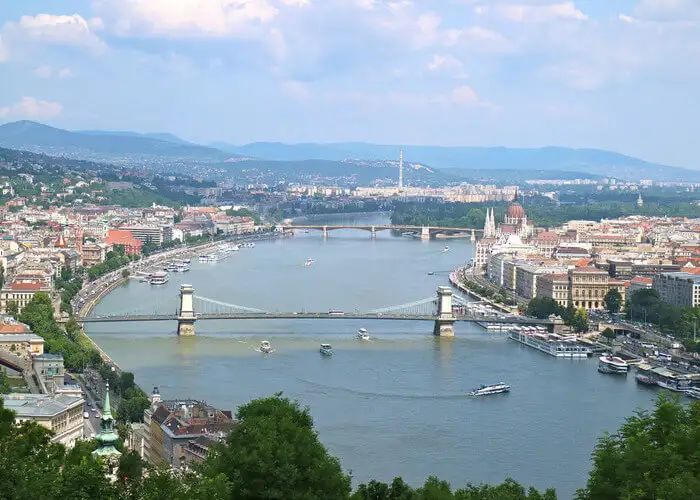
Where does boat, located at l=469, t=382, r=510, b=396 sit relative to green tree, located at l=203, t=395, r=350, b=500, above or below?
below

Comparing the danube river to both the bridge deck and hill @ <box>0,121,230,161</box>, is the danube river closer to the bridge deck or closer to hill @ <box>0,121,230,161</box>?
the bridge deck

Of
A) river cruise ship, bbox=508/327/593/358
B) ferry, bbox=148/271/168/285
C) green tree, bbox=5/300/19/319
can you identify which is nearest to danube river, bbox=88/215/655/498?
river cruise ship, bbox=508/327/593/358

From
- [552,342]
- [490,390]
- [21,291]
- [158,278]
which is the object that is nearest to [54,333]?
[21,291]

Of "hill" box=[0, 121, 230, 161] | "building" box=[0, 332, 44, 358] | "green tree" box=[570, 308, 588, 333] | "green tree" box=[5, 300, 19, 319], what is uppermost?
"hill" box=[0, 121, 230, 161]

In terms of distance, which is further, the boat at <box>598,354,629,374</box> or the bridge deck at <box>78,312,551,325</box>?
the bridge deck at <box>78,312,551,325</box>

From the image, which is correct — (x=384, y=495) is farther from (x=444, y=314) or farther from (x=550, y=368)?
(x=444, y=314)

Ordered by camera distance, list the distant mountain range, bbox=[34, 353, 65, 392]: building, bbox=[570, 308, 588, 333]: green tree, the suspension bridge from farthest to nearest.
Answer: the distant mountain range, bbox=[570, 308, 588, 333]: green tree, the suspension bridge, bbox=[34, 353, 65, 392]: building

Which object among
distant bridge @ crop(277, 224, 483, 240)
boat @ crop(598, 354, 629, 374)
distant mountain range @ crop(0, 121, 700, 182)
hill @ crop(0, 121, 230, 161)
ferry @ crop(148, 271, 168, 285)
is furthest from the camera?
hill @ crop(0, 121, 230, 161)

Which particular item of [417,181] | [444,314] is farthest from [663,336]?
[417,181]

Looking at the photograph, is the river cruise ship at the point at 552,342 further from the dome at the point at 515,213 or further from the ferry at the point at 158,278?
the dome at the point at 515,213
